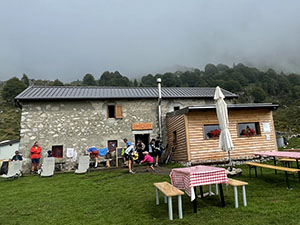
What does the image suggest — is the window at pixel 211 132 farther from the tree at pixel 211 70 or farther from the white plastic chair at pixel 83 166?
the tree at pixel 211 70

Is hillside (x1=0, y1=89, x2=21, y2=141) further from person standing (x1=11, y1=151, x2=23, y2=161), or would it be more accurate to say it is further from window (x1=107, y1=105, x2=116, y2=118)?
window (x1=107, y1=105, x2=116, y2=118)

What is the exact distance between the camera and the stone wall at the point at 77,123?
1156cm

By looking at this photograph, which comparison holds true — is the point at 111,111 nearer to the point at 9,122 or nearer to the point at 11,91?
the point at 9,122

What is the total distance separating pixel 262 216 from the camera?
11.3ft

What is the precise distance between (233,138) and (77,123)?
8.88 m

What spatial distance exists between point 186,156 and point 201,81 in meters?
55.1

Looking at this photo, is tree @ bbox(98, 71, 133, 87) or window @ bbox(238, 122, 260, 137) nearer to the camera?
window @ bbox(238, 122, 260, 137)

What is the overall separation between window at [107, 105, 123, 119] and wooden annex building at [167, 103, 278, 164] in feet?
12.4

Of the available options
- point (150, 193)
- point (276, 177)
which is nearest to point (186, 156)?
point (276, 177)

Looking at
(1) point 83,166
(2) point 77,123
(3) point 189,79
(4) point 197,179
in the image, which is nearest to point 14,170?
(1) point 83,166

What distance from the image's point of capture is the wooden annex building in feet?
32.2

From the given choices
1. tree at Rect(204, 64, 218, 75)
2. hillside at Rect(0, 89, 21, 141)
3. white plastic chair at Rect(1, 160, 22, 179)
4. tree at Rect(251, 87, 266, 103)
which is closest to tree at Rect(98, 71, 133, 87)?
hillside at Rect(0, 89, 21, 141)

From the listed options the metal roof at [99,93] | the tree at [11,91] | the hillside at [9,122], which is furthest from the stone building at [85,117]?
the tree at [11,91]

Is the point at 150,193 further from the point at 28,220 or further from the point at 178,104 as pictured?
the point at 178,104
